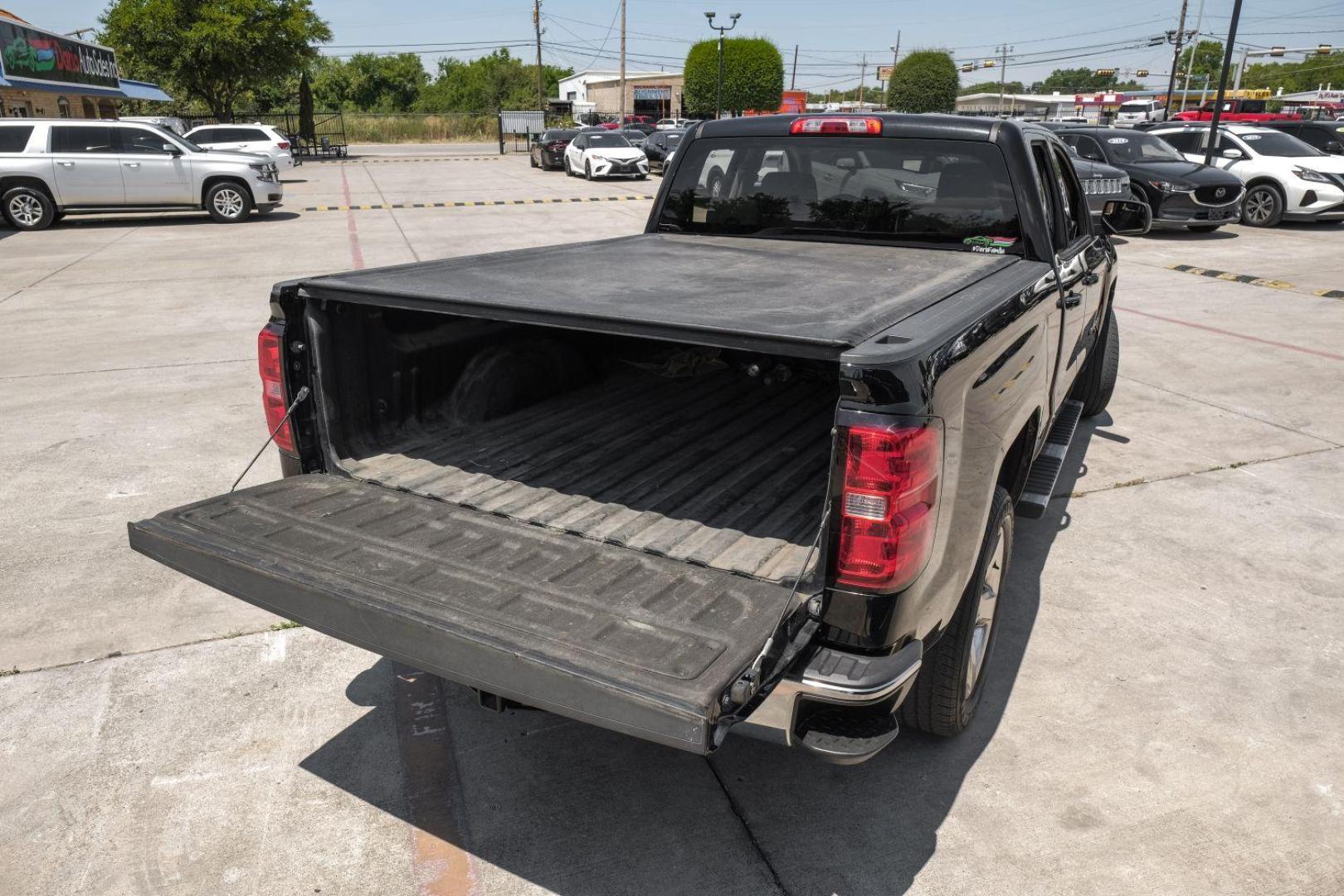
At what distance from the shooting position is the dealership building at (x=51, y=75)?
23.5 metres

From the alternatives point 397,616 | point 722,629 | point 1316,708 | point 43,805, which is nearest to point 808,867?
point 722,629

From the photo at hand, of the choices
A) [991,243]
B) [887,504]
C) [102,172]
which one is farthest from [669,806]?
[102,172]

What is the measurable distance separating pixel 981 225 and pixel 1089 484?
2.02 m

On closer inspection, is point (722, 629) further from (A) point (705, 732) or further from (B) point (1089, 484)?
(B) point (1089, 484)

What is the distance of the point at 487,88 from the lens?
95062mm

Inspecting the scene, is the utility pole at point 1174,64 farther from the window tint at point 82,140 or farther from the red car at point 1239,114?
the window tint at point 82,140

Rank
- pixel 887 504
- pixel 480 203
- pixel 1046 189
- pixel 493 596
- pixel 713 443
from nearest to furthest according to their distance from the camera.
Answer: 1. pixel 887 504
2. pixel 493 596
3. pixel 713 443
4. pixel 1046 189
5. pixel 480 203

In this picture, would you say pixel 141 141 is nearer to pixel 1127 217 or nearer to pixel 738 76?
pixel 1127 217

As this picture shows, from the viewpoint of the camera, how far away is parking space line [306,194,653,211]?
795 inches

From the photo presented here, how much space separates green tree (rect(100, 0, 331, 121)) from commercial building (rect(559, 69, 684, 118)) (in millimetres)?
39866

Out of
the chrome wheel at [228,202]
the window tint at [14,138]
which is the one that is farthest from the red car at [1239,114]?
the window tint at [14,138]

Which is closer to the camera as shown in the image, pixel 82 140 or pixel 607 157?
pixel 82 140

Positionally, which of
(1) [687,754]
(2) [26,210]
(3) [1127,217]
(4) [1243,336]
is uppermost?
(3) [1127,217]

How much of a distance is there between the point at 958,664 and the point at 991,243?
6.63 feet
